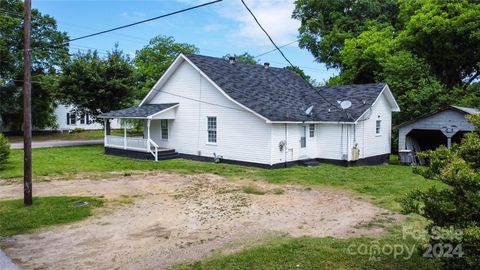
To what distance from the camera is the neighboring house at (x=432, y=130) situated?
59.1 feet

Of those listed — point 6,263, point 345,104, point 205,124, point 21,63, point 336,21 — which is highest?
point 336,21

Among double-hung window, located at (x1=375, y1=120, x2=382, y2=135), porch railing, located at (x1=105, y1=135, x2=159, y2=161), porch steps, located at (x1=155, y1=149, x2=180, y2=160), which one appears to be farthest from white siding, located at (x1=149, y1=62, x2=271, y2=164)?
double-hung window, located at (x1=375, y1=120, x2=382, y2=135)

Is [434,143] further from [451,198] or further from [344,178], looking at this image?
[451,198]

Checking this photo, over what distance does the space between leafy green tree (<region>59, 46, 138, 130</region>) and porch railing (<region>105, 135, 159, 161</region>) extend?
524 centimetres

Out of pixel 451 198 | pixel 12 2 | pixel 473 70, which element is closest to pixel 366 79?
pixel 473 70

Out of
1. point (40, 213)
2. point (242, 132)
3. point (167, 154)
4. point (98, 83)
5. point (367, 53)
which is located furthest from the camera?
point (367, 53)

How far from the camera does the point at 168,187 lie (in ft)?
41.6

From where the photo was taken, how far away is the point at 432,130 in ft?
70.5

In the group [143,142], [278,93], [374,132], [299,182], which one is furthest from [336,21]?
[299,182]

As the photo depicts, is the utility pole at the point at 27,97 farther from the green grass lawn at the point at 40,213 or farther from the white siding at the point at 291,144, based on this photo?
the white siding at the point at 291,144

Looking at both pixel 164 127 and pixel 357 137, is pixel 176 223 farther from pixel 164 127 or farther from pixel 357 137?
pixel 164 127

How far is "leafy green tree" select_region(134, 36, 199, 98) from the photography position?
43.7 m

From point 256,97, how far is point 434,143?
12.2 meters

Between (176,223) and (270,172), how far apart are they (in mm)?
8379
